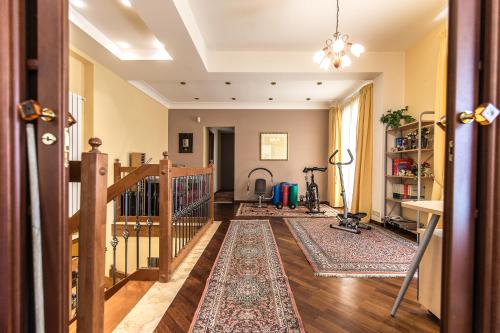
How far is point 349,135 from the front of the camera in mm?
5312

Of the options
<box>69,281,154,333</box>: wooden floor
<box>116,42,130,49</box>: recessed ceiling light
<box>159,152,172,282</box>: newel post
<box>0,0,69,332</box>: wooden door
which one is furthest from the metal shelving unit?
<box>116,42,130,49</box>: recessed ceiling light

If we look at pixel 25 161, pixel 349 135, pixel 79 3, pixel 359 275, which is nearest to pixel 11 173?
pixel 25 161

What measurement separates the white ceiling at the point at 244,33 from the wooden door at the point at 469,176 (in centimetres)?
242

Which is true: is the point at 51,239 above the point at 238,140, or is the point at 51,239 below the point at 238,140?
below

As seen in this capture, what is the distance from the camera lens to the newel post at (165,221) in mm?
1930

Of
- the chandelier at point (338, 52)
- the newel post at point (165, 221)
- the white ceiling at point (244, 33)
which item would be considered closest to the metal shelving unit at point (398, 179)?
the white ceiling at point (244, 33)

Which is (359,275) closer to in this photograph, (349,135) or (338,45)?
(338,45)

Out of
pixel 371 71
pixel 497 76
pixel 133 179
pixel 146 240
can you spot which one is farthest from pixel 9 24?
pixel 371 71

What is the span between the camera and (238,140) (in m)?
6.42

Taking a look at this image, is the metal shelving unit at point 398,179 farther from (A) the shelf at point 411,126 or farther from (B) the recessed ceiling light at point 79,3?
(B) the recessed ceiling light at point 79,3

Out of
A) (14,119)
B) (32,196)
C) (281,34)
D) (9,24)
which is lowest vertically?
(32,196)

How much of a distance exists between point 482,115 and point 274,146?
5.80 metres

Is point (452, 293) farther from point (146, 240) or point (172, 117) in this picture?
point (172, 117)

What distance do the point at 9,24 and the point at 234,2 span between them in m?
2.62
